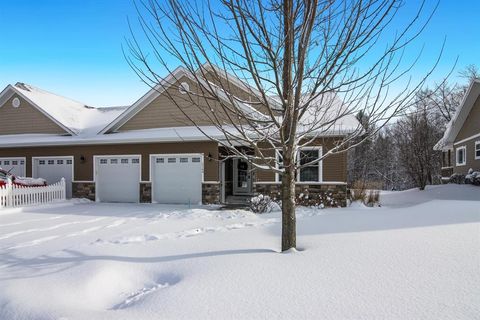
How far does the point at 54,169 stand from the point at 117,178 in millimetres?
3455

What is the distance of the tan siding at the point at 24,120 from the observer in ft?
52.4

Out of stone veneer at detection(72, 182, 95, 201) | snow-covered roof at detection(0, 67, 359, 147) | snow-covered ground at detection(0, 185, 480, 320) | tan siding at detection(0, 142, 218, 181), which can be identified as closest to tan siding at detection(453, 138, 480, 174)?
snow-covered roof at detection(0, 67, 359, 147)

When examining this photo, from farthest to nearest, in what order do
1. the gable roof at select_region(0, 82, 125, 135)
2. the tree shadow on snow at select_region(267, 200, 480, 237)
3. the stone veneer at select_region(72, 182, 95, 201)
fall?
1. the gable roof at select_region(0, 82, 125, 135)
2. the stone veneer at select_region(72, 182, 95, 201)
3. the tree shadow on snow at select_region(267, 200, 480, 237)

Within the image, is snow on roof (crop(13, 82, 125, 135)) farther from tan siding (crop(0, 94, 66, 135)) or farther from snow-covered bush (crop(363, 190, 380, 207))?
snow-covered bush (crop(363, 190, 380, 207))

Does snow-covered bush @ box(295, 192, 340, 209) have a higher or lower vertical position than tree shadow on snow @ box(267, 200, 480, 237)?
lower

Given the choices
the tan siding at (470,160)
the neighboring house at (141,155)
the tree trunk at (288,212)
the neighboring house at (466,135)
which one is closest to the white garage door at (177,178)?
the neighboring house at (141,155)

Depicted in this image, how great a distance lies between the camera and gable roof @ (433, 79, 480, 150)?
15.8 metres

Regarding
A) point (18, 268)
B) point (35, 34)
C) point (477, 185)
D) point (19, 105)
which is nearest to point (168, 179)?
point (35, 34)

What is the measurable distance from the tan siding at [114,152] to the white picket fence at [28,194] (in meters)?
1.07

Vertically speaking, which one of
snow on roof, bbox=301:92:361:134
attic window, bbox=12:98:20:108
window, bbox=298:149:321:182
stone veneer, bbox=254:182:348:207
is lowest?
stone veneer, bbox=254:182:348:207

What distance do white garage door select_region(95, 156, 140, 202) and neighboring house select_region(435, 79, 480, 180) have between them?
16.8m

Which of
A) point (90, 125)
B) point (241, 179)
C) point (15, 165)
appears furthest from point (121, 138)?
point (15, 165)

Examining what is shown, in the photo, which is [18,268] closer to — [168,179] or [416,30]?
[416,30]

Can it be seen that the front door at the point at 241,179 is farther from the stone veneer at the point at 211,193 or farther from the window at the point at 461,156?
the window at the point at 461,156
